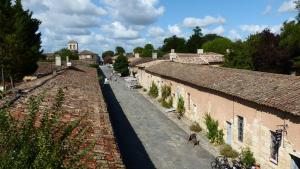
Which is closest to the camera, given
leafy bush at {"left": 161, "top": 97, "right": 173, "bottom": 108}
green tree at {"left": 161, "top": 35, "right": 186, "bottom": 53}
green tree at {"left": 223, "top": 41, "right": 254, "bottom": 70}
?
leafy bush at {"left": 161, "top": 97, "right": 173, "bottom": 108}

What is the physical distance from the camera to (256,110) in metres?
18.2

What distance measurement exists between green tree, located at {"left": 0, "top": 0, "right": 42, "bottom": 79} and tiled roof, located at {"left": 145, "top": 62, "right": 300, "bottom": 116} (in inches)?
557

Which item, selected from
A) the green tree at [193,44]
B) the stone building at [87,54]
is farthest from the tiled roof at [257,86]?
the stone building at [87,54]

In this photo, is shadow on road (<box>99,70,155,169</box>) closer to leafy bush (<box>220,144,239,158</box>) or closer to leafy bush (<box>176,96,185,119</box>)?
leafy bush (<box>220,144,239,158</box>)

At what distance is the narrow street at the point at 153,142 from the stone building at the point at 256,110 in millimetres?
2265

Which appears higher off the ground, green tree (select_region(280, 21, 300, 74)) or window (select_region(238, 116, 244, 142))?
green tree (select_region(280, 21, 300, 74))

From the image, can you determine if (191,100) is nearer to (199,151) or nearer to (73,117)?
(199,151)

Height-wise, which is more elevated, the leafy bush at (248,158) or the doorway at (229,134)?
the doorway at (229,134)

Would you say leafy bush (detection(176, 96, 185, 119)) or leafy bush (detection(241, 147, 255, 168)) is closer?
leafy bush (detection(241, 147, 255, 168))

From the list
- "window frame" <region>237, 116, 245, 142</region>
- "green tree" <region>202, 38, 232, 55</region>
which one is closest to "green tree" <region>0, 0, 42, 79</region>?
"window frame" <region>237, 116, 245, 142</region>

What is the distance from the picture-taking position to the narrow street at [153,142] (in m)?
18.5

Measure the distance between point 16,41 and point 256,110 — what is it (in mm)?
19946

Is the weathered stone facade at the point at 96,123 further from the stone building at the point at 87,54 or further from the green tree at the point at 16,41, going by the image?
the stone building at the point at 87,54

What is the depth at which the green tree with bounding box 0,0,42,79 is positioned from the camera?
29266 millimetres
